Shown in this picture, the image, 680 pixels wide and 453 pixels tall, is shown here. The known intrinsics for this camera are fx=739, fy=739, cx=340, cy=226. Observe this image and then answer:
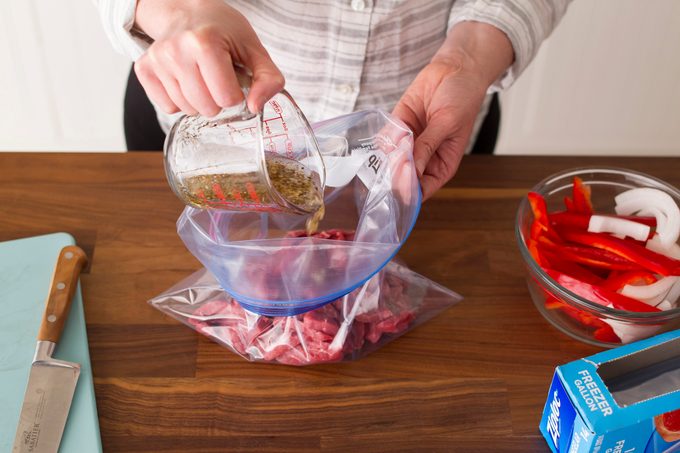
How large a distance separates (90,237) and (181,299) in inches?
7.8

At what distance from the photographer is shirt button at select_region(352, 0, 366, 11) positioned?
111 cm

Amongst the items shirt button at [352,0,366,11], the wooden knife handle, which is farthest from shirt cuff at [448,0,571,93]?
the wooden knife handle

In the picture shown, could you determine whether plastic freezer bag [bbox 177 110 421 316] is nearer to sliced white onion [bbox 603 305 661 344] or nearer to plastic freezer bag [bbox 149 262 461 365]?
plastic freezer bag [bbox 149 262 461 365]

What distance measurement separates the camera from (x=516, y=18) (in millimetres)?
1155

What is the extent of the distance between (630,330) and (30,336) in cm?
77

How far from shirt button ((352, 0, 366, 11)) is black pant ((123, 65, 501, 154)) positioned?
1.50 ft

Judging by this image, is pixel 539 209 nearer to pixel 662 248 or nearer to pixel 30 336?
pixel 662 248

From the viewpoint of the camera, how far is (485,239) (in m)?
1.12

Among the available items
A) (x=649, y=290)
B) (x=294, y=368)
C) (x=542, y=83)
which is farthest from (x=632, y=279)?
(x=542, y=83)

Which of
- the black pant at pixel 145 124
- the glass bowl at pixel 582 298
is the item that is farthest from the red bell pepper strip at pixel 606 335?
the black pant at pixel 145 124

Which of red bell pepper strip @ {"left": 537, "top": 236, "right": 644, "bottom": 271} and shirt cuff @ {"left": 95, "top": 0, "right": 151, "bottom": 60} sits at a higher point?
shirt cuff @ {"left": 95, "top": 0, "right": 151, "bottom": 60}

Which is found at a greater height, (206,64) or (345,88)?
(206,64)

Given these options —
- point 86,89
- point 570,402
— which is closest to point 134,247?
point 570,402

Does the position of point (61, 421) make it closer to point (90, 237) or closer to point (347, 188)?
point (90, 237)
